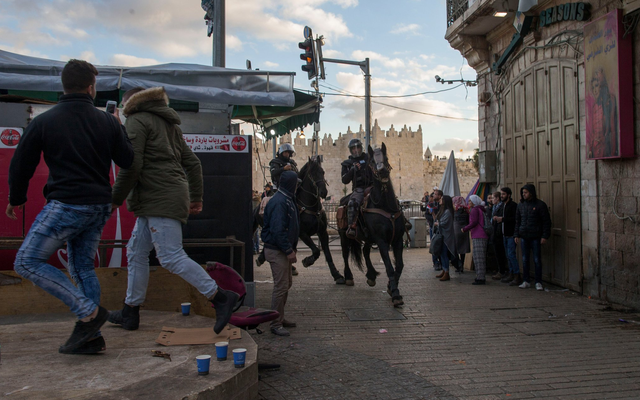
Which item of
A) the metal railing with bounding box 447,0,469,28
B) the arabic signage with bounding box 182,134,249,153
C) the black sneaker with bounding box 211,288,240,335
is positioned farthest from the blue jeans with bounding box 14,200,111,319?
the metal railing with bounding box 447,0,469,28

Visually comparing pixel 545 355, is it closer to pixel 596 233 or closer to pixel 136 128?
pixel 596 233

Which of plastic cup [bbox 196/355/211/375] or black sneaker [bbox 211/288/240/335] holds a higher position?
black sneaker [bbox 211/288/240/335]

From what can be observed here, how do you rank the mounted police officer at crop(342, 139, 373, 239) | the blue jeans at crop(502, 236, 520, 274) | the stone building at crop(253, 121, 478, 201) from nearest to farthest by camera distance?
the mounted police officer at crop(342, 139, 373, 239), the blue jeans at crop(502, 236, 520, 274), the stone building at crop(253, 121, 478, 201)

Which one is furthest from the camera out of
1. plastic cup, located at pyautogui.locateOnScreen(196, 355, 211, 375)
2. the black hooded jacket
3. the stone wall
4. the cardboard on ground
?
the black hooded jacket

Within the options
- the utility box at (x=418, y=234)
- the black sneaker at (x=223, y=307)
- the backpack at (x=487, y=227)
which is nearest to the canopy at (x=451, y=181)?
the utility box at (x=418, y=234)

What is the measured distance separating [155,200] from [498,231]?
7959 millimetres

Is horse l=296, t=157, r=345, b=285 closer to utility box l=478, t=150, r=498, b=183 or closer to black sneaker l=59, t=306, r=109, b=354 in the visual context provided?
utility box l=478, t=150, r=498, b=183

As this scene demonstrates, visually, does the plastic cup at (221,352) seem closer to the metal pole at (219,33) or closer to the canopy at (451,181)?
the metal pole at (219,33)

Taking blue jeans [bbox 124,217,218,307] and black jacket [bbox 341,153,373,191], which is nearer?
blue jeans [bbox 124,217,218,307]

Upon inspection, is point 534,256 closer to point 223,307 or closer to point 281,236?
point 281,236

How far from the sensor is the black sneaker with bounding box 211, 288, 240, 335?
12.4 feet

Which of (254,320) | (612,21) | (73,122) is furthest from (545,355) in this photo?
(612,21)

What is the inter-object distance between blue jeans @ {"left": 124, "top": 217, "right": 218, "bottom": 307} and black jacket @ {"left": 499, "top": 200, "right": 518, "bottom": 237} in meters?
6.99

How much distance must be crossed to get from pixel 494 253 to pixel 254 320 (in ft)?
26.5
